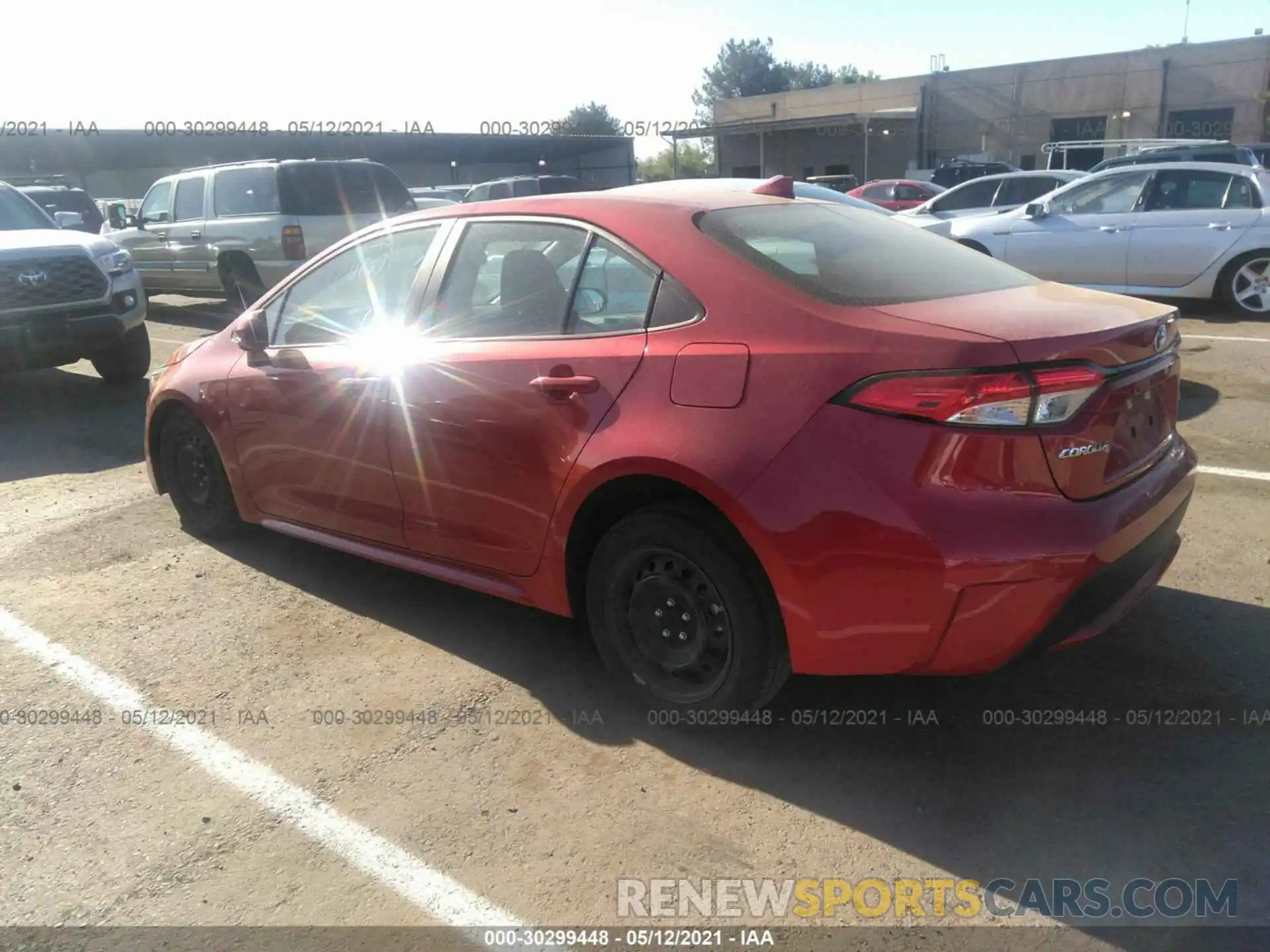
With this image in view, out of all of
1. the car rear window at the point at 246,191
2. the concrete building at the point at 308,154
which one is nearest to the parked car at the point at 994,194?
the car rear window at the point at 246,191

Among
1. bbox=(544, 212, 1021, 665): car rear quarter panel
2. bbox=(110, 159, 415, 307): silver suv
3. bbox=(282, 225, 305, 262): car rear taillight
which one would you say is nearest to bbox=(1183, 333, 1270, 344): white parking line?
bbox=(544, 212, 1021, 665): car rear quarter panel

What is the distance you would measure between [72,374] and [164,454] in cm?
595

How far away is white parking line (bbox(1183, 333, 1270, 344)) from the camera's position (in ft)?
28.8

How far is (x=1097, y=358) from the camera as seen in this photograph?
2.72 m

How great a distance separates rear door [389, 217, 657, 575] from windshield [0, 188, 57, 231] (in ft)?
23.3

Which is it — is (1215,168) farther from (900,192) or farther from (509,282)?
(900,192)

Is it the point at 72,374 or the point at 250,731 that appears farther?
the point at 72,374

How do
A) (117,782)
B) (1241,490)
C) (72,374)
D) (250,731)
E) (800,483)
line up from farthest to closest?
1. (72,374)
2. (1241,490)
3. (250,731)
4. (117,782)
5. (800,483)

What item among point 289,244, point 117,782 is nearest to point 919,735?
point 117,782

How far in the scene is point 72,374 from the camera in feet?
33.1

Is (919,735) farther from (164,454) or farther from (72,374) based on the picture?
(72,374)

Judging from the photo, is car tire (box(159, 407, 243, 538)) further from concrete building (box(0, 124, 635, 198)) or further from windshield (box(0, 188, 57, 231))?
concrete building (box(0, 124, 635, 198))

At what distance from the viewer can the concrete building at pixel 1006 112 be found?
1428 inches

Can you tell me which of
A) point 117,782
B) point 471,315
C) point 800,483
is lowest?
point 117,782
